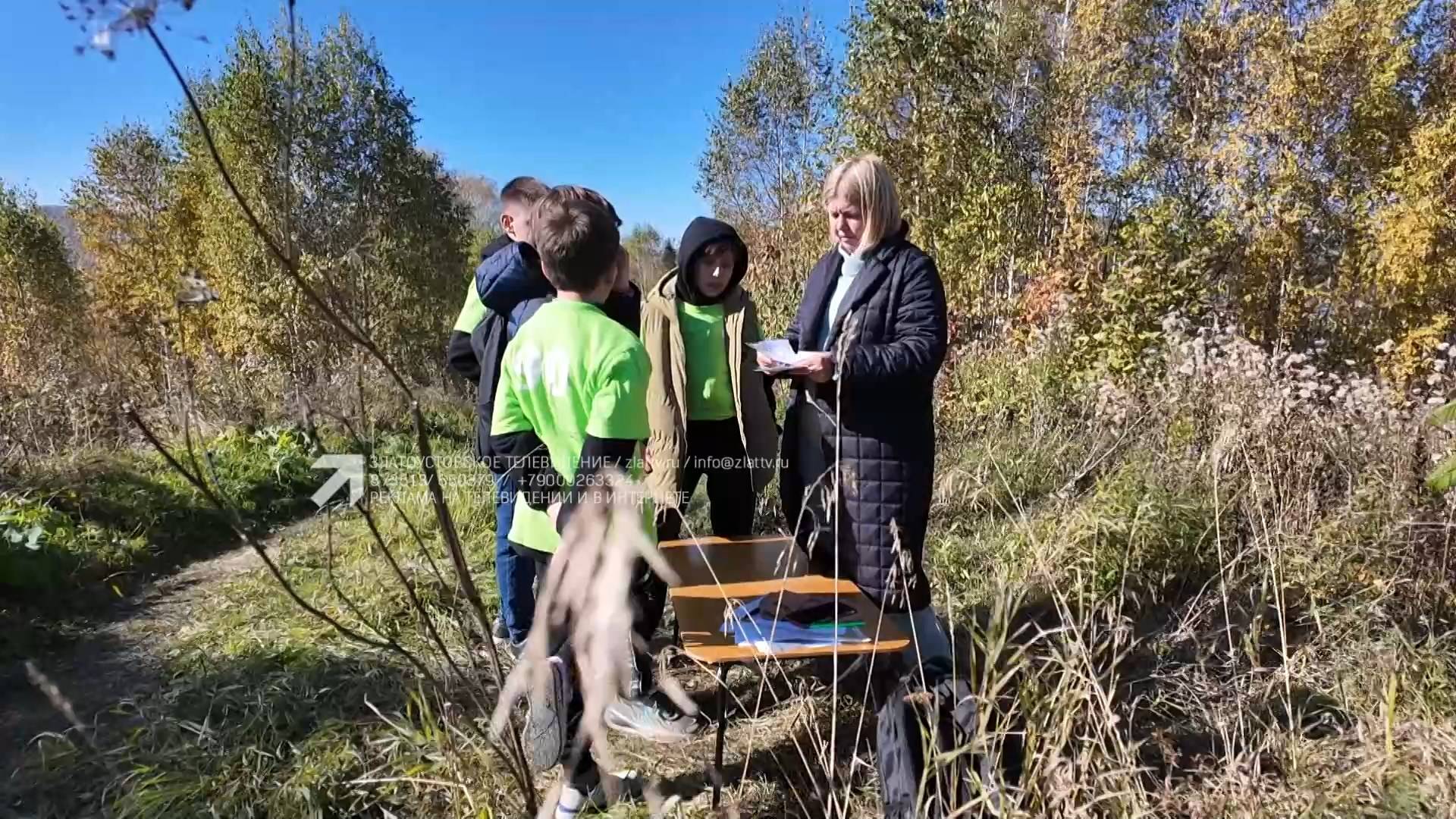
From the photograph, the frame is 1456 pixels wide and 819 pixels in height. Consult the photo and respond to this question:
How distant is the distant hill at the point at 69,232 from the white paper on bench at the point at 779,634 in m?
18.9

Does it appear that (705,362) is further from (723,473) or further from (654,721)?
(654,721)

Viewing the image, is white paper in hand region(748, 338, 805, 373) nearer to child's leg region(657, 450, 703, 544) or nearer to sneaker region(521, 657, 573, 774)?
child's leg region(657, 450, 703, 544)

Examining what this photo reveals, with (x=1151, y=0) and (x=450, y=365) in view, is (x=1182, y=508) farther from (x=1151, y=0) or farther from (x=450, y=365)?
(x=1151, y=0)

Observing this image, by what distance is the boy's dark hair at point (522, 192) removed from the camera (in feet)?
8.72

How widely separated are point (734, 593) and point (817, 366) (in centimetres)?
64

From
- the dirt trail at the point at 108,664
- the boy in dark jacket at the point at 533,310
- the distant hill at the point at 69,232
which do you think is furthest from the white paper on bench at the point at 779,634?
the distant hill at the point at 69,232

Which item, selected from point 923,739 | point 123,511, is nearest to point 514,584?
point 923,739

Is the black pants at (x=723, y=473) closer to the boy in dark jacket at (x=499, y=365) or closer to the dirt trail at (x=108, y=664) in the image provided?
the boy in dark jacket at (x=499, y=365)

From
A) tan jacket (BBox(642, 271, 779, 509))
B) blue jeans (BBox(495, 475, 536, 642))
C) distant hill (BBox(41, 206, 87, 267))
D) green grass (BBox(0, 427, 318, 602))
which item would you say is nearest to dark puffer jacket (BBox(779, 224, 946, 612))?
tan jacket (BBox(642, 271, 779, 509))

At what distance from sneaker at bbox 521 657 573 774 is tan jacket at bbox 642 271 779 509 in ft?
3.17

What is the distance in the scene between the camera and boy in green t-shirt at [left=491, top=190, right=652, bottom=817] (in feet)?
5.76

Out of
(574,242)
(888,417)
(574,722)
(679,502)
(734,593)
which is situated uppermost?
(574,242)

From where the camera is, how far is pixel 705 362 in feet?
9.20

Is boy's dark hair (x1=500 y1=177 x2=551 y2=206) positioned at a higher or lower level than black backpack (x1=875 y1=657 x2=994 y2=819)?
higher
